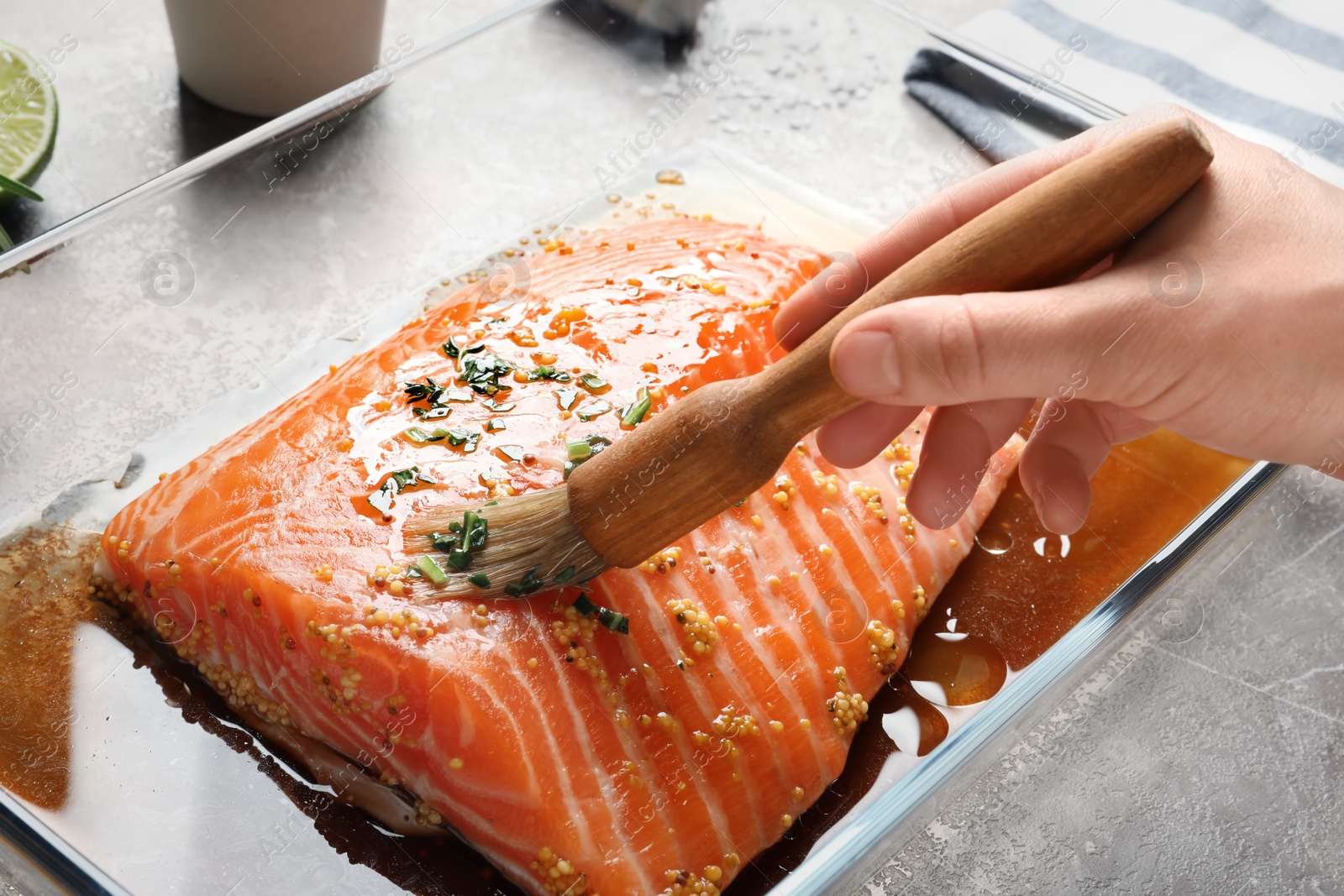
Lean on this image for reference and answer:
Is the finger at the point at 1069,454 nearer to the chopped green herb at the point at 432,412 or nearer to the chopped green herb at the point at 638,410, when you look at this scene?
the chopped green herb at the point at 638,410

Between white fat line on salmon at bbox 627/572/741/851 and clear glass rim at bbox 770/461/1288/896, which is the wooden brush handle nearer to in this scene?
white fat line on salmon at bbox 627/572/741/851

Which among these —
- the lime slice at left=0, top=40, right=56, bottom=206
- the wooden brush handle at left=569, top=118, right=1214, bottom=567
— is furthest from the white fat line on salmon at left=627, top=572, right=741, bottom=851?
the lime slice at left=0, top=40, right=56, bottom=206

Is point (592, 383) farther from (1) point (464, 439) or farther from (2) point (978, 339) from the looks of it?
(2) point (978, 339)

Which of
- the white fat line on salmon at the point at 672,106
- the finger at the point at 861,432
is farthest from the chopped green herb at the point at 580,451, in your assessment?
the white fat line on salmon at the point at 672,106

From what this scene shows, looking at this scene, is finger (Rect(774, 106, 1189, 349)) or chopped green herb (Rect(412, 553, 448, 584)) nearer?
chopped green herb (Rect(412, 553, 448, 584))

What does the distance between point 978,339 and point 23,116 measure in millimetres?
2289

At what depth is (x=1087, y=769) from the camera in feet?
6.51

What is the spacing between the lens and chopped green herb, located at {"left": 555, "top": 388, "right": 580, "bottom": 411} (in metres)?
1.98

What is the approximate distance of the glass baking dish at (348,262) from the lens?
5.59 ft

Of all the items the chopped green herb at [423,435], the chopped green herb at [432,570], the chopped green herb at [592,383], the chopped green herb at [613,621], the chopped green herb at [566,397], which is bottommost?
the chopped green herb at [613,621]

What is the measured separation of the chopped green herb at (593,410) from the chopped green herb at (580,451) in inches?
2.6

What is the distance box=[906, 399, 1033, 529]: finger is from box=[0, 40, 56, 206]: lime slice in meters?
2.13

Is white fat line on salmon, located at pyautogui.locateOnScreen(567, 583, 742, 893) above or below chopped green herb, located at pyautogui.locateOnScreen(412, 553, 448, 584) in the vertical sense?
below

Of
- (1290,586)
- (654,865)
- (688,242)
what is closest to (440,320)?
(688,242)
